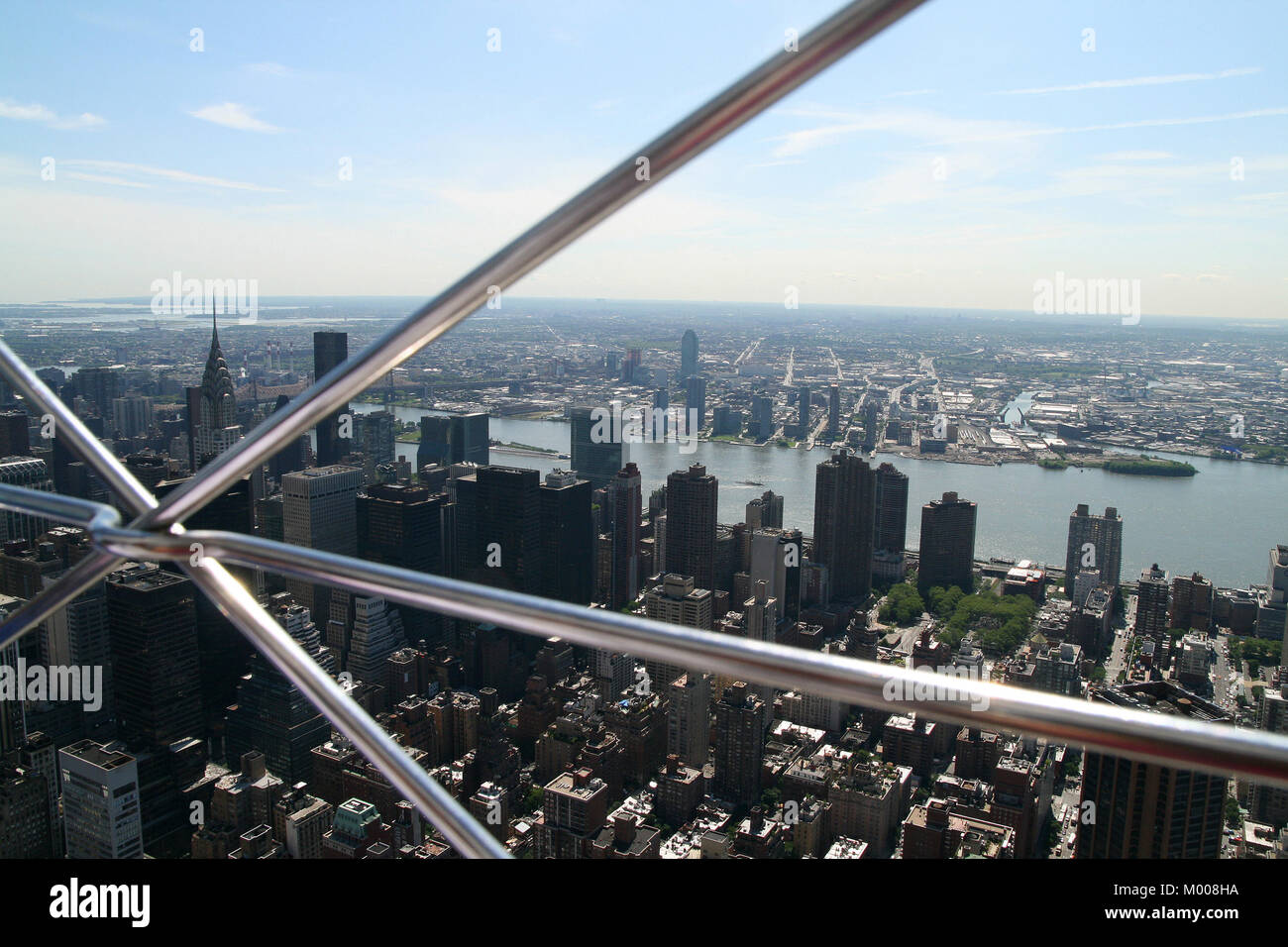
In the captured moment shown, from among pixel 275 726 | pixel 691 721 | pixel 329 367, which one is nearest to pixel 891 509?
pixel 691 721

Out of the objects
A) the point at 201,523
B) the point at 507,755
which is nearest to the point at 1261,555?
the point at 507,755

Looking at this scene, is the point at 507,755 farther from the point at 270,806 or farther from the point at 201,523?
the point at 201,523

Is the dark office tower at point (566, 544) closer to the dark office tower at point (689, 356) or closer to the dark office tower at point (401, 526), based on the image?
the dark office tower at point (401, 526)

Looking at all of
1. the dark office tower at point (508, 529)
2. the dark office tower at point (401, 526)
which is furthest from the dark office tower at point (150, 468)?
the dark office tower at point (508, 529)

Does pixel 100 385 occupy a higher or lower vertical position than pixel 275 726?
higher

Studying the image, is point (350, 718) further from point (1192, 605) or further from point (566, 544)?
point (566, 544)

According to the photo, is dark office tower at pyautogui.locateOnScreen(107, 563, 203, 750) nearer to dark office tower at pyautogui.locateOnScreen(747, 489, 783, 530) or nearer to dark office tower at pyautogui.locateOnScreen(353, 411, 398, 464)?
dark office tower at pyautogui.locateOnScreen(747, 489, 783, 530)

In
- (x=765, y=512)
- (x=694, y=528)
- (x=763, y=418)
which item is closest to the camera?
(x=694, y=528)

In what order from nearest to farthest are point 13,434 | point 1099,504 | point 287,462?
point 13,434, point 1099,504, point 287,462
